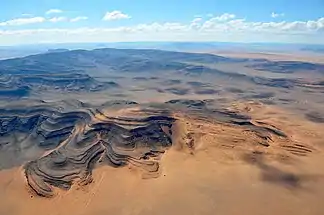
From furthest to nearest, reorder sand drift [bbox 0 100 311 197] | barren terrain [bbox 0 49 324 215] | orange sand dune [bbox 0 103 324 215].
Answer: sand drift [bbox 0 100 311 197], barren terrain [bbox 0 49 324 215], orange sand dune [bbox 0 103 324 215]

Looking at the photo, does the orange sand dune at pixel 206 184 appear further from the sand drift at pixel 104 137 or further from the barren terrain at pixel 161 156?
the sand drift at pixel 104 137

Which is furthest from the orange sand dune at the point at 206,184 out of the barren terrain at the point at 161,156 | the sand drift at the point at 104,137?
the sand drift at the point at 104,137

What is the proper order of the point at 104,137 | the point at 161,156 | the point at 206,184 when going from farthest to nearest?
the point at 104,137 → the point at 161,156 → the point at 206,184

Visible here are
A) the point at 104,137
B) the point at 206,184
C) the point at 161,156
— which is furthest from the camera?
the point at 104,137

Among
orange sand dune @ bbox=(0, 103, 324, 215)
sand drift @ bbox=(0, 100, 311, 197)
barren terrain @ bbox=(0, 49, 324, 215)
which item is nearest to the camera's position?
orange sand dune @ bbox=(0, 103, 324, 215)

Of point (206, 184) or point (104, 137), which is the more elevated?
point (104, 137)

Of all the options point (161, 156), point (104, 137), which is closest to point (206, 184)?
point (161, 156)

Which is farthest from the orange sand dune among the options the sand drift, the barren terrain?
the sand drift

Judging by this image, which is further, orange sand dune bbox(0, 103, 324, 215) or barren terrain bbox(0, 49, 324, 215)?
barren terrain bbox(0, 49, 324, 215)

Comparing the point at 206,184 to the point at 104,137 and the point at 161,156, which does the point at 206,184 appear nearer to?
the point at 161,156

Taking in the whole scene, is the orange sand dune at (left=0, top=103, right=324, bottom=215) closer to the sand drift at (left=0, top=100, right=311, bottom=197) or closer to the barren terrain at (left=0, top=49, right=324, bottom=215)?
the barren terrain at (left=0, top=49, right=324, bottom=215)

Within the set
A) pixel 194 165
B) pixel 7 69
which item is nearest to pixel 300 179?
pixel 194 165

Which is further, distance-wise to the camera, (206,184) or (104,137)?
(104,137)
